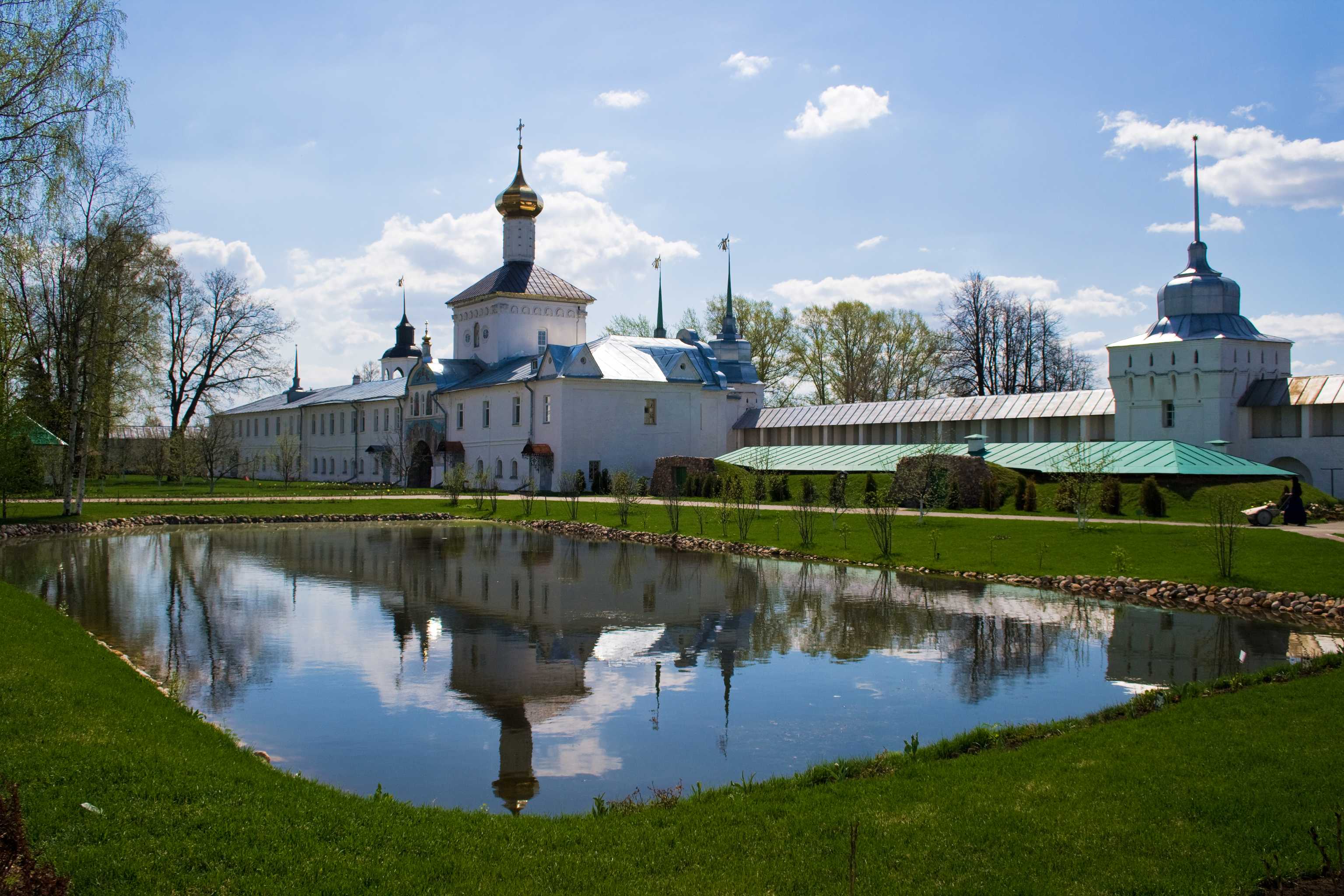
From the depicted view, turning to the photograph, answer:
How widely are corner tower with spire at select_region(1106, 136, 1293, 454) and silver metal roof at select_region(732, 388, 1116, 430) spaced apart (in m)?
1.53

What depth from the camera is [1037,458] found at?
105 ft

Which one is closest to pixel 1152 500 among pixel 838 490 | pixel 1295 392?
pixel 838 490

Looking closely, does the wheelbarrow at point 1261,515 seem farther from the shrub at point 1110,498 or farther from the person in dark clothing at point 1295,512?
the shrub at point 1110,498

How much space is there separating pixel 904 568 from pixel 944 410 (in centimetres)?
2614

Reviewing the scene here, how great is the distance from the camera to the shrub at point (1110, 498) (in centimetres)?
2672

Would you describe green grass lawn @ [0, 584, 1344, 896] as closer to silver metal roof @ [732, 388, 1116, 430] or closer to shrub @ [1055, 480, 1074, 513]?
shrub @ [1055, 480, 1074, 513]

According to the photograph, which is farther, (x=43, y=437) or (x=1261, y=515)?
(x=43, y=437)

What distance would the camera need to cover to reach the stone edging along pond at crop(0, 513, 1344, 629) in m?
14.9

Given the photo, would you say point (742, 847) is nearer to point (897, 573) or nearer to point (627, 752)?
point (627, 752)

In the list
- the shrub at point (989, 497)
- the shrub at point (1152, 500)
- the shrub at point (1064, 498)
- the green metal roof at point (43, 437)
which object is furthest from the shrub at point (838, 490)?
the green metal roof at point (43, 437)

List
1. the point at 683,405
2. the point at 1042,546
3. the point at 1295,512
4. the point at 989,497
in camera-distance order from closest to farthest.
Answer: the point at 1042,546 → the point at 1295,512 → the point at 989,497 → the point at 683,405

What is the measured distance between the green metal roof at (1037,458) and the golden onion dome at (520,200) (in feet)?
60.9

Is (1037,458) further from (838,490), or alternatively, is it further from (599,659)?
(599,659)

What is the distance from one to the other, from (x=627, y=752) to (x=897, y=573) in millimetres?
12155
